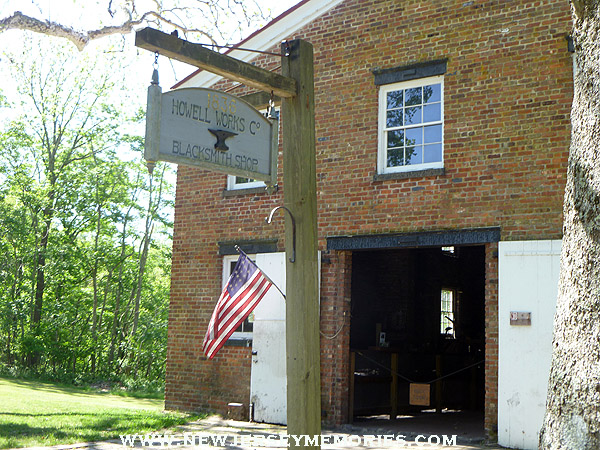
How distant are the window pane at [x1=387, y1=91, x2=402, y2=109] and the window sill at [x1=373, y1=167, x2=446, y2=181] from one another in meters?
1.23

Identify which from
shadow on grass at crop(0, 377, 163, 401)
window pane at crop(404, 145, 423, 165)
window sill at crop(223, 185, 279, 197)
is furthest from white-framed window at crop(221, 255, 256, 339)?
shadow on grass at crop(0, 377, 163, 401)

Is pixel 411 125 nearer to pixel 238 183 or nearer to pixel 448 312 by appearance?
pixel 238 183

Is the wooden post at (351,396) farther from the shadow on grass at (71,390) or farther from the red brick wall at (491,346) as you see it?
the shadow on grass at (71,390)

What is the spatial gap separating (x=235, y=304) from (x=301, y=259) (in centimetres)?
535

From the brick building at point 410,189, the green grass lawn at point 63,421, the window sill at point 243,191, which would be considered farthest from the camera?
the window sill at point 243,191

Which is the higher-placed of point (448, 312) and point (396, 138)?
point (396, 138)

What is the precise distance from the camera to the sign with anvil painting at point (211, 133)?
5372 millimetres

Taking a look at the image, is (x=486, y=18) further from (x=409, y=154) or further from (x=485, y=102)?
(x=409, y=154)

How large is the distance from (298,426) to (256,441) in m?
4.77

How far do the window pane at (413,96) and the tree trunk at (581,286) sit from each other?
763cm

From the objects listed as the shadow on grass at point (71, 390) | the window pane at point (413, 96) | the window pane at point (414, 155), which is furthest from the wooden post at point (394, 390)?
the shadow on grass at point (71, 390)

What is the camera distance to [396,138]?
39.4 ft

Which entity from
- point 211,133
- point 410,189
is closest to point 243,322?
point 410,189

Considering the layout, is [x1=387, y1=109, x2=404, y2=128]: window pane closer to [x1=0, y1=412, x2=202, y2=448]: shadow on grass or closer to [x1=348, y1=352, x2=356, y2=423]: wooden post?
[x1=348, y1=352, x2=356, y2=423]: wooden post
